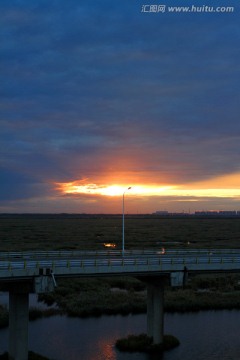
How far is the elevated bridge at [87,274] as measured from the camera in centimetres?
3234

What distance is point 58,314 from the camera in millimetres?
47281

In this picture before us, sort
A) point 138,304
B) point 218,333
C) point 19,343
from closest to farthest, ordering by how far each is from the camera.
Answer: point 19,343 → point 218,333 → point 138,304

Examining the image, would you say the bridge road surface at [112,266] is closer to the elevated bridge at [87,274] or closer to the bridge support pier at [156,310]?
the elevated bridge at [87,274]

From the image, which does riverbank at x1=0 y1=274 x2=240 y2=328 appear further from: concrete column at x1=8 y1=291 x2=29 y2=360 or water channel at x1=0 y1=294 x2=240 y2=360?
concrete column at x1=8 y1=291 x2=29 y2=360

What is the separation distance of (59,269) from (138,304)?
19.7 m

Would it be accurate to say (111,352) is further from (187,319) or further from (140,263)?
(187,319)

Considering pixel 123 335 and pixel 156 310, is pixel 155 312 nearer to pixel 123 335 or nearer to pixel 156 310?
pixel 156 310

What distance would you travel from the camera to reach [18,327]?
3256 cm

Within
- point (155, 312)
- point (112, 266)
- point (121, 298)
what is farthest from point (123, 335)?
point (121, 298)

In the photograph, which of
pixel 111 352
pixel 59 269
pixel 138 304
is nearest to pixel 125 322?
pixel 138 304

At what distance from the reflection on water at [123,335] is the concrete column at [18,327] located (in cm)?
348

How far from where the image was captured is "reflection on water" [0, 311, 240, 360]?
3588 centimetres

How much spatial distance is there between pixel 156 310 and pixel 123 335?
550 centimetres

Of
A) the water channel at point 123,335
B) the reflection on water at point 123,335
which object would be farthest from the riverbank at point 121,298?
the reflection on water at point 123,335
